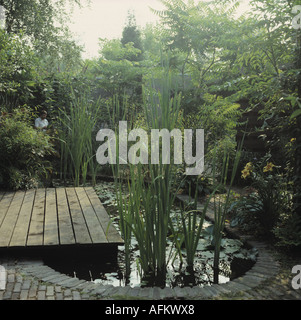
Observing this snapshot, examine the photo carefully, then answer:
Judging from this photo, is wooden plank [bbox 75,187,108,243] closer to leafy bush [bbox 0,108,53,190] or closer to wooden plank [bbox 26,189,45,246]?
wooden plank [bbox 26,189,45,246]

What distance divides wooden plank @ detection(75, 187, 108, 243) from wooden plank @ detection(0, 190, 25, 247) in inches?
25.6

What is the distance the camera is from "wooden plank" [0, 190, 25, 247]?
2.63m

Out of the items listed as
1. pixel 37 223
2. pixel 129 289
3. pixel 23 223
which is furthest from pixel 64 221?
pixel 129 289

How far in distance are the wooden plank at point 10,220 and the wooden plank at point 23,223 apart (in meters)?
0.04

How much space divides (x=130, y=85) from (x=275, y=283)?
7745 millimetres

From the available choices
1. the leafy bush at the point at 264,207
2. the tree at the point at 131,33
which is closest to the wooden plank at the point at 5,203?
the leafy bush at the point at 264,207

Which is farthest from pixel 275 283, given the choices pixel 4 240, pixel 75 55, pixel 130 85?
pixel 75 55

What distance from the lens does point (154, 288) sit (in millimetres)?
1996

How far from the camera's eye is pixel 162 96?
1.91 m

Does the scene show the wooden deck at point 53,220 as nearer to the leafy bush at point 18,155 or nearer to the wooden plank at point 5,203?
the wooden plank at point 5,203

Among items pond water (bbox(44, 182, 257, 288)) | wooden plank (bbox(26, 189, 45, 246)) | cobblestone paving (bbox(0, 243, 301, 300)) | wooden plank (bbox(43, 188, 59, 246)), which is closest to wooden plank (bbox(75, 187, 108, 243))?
pond water (bbox(44, 182, 257, 288))

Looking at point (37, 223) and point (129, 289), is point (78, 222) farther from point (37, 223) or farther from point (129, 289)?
point (129, 289)
